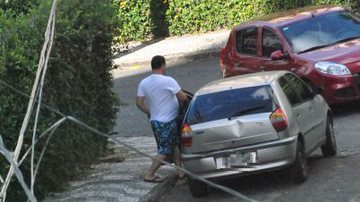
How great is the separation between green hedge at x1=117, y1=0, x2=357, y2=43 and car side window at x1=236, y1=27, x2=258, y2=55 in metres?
9.89

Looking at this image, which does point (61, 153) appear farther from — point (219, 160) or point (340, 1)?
point (340, 1)

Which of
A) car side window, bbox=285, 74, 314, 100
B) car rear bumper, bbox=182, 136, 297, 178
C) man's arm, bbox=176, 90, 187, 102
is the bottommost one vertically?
car rear bumper, bbox=182, 136, 297, 178

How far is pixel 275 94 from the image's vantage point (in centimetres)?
884

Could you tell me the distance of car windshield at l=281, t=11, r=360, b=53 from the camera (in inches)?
516

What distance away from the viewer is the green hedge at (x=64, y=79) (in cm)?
789

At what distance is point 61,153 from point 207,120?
169 centimetres

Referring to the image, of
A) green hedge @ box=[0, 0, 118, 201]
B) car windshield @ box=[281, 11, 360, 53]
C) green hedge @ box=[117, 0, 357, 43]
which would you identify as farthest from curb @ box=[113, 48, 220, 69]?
green hedge @ box=[0, 0, 118, 201]

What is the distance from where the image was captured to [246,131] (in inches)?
333

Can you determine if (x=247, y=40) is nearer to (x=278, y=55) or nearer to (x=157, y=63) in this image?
(x=278, y=55)

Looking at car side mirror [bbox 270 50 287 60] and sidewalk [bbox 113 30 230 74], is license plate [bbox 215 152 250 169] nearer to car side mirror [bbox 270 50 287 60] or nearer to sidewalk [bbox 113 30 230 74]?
car side mirror [bbox 270 50 287 60]

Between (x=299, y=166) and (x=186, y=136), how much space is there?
1.30 metres

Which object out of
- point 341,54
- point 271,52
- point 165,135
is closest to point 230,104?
point 165,135

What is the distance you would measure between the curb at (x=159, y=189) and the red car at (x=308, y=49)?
145 inches

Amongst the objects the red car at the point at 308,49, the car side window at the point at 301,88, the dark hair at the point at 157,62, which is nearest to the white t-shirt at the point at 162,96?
the dark hair at the point at 157,62
